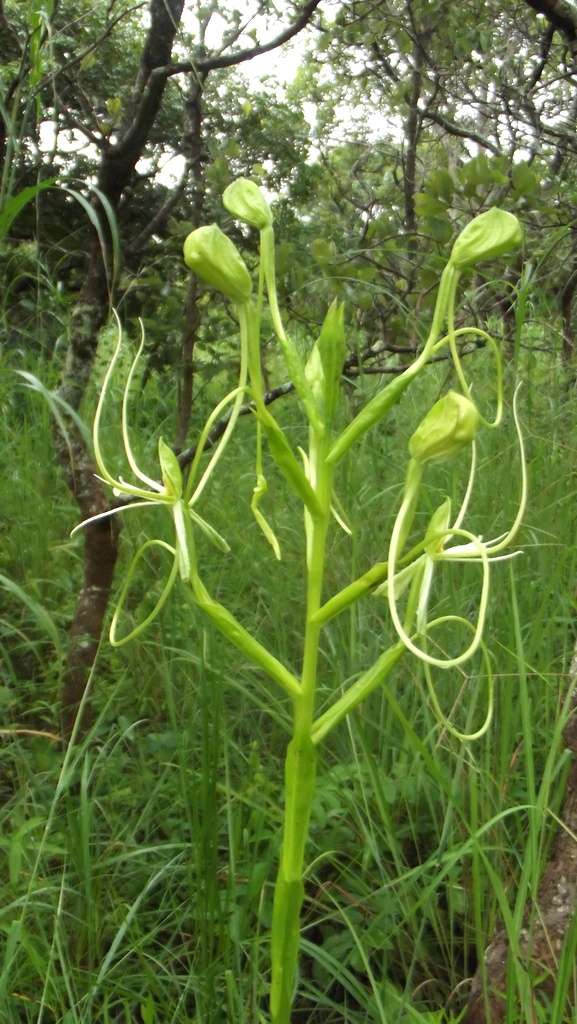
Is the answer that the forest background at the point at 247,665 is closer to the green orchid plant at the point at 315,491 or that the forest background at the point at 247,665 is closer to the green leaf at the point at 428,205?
the green leaf at the point at 428,205

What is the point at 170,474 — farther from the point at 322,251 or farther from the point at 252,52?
the point at 322,251

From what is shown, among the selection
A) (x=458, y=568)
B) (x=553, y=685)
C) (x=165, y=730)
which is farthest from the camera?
(x=458, y=568)

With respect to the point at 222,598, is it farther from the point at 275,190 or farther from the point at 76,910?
the point at 275,190

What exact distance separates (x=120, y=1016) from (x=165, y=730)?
2.01ft

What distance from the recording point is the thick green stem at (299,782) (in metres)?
1.03

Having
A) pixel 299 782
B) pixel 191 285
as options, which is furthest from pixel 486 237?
pixel 191 285

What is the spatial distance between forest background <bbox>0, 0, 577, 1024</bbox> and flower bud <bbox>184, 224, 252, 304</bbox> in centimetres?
50

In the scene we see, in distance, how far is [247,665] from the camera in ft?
6.27

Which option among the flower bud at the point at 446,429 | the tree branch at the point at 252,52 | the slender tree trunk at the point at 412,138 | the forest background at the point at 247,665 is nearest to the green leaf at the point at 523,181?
the forest background at the point at 247,665

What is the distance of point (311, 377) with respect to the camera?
3.70 ft

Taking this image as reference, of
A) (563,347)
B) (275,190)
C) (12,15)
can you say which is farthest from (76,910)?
(12,15)

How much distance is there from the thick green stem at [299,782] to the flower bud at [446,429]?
105 millimetres

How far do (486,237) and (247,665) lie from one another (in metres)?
1.06

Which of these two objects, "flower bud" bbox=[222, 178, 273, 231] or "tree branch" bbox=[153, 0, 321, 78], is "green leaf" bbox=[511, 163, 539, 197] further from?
"flower bud" bbox=[222, 178, 273, 231]
